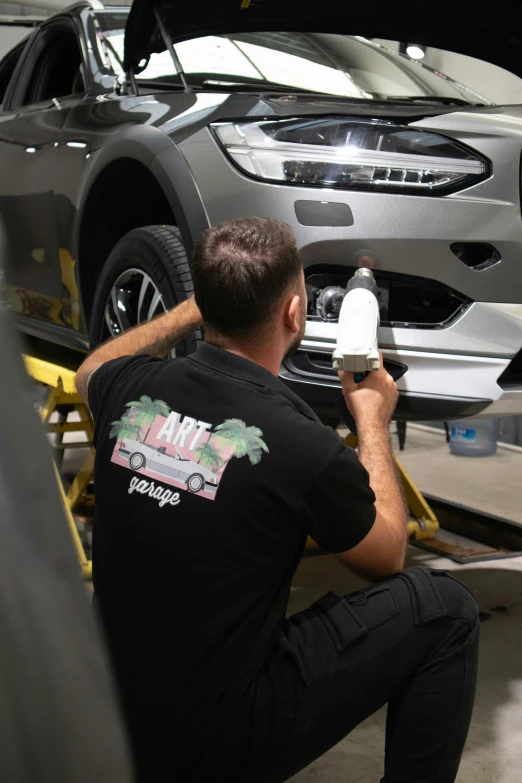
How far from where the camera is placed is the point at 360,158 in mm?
1796

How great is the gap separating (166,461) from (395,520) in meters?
0.39

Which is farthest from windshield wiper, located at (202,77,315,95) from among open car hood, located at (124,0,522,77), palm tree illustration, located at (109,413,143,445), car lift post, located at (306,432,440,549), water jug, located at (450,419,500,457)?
water jug, located at (450,419,500,457)

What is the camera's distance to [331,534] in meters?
1.33

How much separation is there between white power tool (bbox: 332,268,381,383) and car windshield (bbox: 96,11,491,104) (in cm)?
99

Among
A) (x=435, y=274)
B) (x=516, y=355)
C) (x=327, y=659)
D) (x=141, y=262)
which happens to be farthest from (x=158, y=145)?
(x=327, y=659)

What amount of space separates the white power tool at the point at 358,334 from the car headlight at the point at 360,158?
9.9 inches

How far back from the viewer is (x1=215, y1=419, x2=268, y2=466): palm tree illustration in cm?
131

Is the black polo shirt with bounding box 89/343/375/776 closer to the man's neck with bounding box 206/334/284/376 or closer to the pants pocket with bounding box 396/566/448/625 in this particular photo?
the man's neck with bounding box 206/334/284/376

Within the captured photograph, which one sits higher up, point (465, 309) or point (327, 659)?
point (465, 309)

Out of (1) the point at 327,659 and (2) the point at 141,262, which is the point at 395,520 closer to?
(1) the point at 327,659

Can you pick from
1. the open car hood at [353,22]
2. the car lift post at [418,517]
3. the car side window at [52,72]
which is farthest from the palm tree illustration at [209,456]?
the car side window at [52,72]

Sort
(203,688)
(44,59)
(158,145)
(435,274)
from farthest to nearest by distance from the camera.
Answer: (44,59)
(158,145)
(435,274)
(203,688)

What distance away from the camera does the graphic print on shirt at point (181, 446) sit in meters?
1.31

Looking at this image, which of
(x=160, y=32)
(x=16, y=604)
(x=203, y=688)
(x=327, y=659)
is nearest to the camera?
(x=16, y=604)
